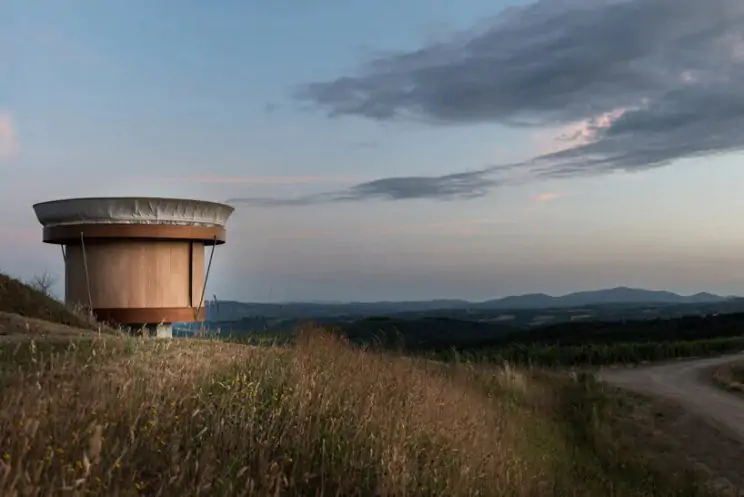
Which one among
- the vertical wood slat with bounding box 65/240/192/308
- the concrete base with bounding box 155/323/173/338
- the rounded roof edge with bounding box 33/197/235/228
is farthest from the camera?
the concrete base with bounding box 155/323/173/338

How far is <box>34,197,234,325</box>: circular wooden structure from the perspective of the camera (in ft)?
52.7

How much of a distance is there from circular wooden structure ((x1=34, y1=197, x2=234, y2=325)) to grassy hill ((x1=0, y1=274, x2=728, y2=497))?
16.6 feet

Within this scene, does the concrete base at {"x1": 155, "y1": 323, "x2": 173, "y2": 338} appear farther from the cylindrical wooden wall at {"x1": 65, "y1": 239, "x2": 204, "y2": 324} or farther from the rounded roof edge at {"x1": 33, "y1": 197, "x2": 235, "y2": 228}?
the rounded roof edge at {"x1": 33, "y1": 197, "x2": 235, "y2": 228}

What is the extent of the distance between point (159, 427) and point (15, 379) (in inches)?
68.5

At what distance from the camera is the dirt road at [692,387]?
16.0 metres

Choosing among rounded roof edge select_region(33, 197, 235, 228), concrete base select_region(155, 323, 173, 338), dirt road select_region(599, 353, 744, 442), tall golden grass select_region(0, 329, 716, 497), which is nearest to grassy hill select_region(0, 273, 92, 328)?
concrete base select_region(155, 323, 173, 338)

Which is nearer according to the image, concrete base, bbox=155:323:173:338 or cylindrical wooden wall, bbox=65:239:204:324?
cylindrical wooden wall, bbox=65:239:204:324

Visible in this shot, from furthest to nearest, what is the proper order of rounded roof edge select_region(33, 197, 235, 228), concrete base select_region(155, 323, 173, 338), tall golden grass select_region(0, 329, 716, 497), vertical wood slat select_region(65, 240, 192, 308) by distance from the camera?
concrete base select_region(155, 323, 173, 338), vertical wood slat select_region(65, 240, 192, 308), rounded roof edge select_region(33, 197, 235, 228), tall golden grass select_region(0, 329, 716, 497)

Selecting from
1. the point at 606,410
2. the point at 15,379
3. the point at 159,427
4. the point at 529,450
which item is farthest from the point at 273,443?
the point at 606,410

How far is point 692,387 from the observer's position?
1934 cm

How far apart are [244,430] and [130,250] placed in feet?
38.9

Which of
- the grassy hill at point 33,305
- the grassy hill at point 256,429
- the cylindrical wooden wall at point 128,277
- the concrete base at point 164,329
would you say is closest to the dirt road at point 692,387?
the grassy hill at point 256,429

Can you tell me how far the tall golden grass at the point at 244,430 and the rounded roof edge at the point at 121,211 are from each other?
6.59 metres

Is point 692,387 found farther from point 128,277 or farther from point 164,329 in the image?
point 128,277
